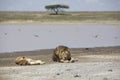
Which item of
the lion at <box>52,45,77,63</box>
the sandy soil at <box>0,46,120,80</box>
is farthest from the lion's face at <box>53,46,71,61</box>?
the sandy soil at <box>0,46,120,80</box>

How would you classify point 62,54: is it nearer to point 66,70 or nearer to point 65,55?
point 65,55

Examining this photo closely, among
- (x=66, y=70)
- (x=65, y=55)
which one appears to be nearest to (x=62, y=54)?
(x=65, y=55)

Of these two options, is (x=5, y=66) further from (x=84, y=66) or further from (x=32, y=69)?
(x=84, y=66)

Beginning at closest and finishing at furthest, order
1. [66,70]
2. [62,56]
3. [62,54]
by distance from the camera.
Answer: [66,70] → [62,56] → [62,54]

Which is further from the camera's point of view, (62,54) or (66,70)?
(62,54)

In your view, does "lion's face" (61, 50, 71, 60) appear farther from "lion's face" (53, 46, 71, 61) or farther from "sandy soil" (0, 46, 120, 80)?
"sandy soil" (0, 46, 120, 80)

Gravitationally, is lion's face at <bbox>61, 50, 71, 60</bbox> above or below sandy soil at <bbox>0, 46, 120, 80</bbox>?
above

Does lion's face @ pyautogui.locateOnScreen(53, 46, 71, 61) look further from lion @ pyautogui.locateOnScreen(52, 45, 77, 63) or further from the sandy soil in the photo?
the sandy soil

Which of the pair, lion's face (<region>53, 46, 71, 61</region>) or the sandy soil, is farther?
lion's face (<region>53, 46, 71, 61</region>)

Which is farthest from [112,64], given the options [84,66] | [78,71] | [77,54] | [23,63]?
[77,54]

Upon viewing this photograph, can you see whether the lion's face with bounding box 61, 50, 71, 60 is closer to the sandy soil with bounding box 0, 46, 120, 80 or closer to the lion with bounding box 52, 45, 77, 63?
the lion with bounding box 52, 45, 77, 63

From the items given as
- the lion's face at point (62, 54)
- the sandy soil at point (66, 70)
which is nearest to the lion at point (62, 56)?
the lion's face at point (62, 54)

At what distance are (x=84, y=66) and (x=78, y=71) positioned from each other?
4.42 feet

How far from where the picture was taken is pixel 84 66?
16.7 meters
